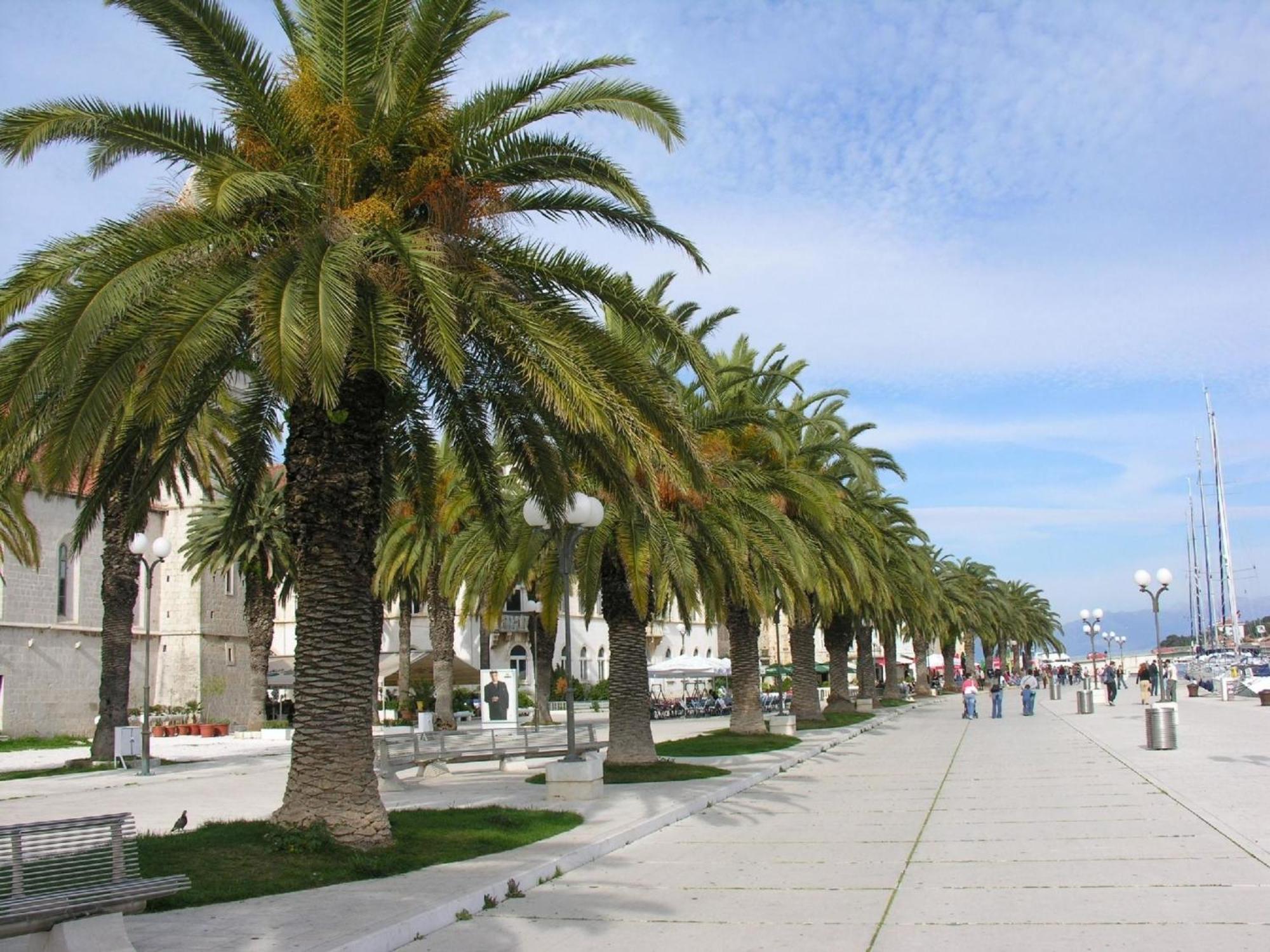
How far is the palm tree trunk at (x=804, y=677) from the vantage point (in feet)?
112

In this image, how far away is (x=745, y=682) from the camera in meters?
28.5

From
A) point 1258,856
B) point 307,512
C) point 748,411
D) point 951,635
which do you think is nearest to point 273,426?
point 307,512

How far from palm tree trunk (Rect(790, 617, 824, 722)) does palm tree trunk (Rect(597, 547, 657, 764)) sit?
1379 cm

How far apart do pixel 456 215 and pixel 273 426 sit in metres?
4.21

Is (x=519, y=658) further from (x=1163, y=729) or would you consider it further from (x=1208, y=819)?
(x=1208, y=819)

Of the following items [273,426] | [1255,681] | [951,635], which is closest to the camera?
[273,426]

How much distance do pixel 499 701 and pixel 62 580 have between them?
87.6 ft

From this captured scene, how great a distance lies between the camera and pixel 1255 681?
48.4m

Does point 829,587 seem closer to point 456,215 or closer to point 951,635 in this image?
point 456,215

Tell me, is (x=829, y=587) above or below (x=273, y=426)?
below

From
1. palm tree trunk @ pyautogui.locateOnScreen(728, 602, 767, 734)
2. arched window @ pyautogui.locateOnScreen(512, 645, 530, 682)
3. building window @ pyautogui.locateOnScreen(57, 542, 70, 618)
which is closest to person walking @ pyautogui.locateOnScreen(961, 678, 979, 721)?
palm tree trunk @ pyautogui.locateOnScreen(728, 602, 767, 734)

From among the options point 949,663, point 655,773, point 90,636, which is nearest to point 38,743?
point 90,636

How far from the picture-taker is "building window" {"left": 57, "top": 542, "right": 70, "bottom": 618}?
46438 mm

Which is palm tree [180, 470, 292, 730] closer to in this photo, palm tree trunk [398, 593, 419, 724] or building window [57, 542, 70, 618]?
palm tree trunk [398, 593, 419, 724]
